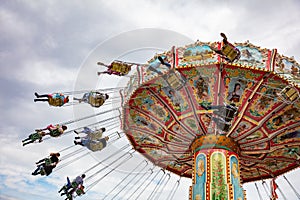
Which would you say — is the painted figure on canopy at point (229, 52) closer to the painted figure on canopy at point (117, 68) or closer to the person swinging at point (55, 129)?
the painted figure on canopy at point (117, 68)

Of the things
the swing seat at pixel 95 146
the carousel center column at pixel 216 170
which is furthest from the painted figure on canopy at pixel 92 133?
the carousel center column at pixel 216 170

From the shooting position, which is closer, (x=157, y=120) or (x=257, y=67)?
(x=257, y=67)

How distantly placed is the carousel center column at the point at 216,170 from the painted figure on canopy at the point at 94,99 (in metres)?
3.97

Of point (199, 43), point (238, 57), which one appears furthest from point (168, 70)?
point (238, 57)

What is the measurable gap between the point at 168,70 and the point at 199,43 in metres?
1.39

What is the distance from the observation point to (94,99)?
35.1ft

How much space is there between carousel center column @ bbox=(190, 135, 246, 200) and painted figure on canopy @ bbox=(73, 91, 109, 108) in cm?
397

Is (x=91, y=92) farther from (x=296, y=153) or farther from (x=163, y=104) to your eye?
(x=296, y=153)

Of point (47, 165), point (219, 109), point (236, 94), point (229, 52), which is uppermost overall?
point (229, 52)

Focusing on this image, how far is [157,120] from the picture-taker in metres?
11.5

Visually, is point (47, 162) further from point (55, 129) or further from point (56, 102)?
point (56, 102)

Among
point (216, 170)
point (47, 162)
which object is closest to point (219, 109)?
point (216, 170)

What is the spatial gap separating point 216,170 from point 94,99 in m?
5.04

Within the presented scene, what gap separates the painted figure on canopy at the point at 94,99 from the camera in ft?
35.1
